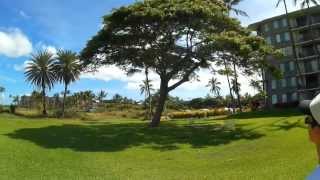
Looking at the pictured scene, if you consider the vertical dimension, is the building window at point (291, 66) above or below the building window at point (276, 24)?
below

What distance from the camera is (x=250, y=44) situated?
3681 cm

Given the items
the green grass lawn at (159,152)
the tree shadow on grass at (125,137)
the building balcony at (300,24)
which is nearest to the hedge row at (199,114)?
the building balcony at (300,24)

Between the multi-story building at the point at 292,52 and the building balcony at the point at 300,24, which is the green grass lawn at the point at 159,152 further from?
the building balcony at the point at 300,24

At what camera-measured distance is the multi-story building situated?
8125 cm


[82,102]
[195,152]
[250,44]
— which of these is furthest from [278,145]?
[82,102]

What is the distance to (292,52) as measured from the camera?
8644cm

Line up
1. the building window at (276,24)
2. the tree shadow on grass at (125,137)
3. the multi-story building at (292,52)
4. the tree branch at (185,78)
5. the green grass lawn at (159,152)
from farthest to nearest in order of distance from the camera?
the building window at (276,24), the multi-story building at (292,52), the tree branch at (185,78), the tree shadow on grass at (125,137), the green grass lawn at (159,152)

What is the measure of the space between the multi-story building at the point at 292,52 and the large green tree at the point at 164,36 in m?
43.1

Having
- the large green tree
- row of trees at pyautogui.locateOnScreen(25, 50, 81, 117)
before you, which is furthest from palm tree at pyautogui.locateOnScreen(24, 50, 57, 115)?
the large green tree

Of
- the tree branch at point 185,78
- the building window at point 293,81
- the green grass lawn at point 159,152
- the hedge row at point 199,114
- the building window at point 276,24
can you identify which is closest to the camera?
the green grass lawn at point 159,152

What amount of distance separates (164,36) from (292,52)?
2089 inches

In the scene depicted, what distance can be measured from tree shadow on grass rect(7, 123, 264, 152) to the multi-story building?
151 ft

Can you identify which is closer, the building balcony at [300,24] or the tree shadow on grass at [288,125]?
the tree shadow on grass at [288,125]

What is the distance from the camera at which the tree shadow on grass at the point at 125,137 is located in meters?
29.1
